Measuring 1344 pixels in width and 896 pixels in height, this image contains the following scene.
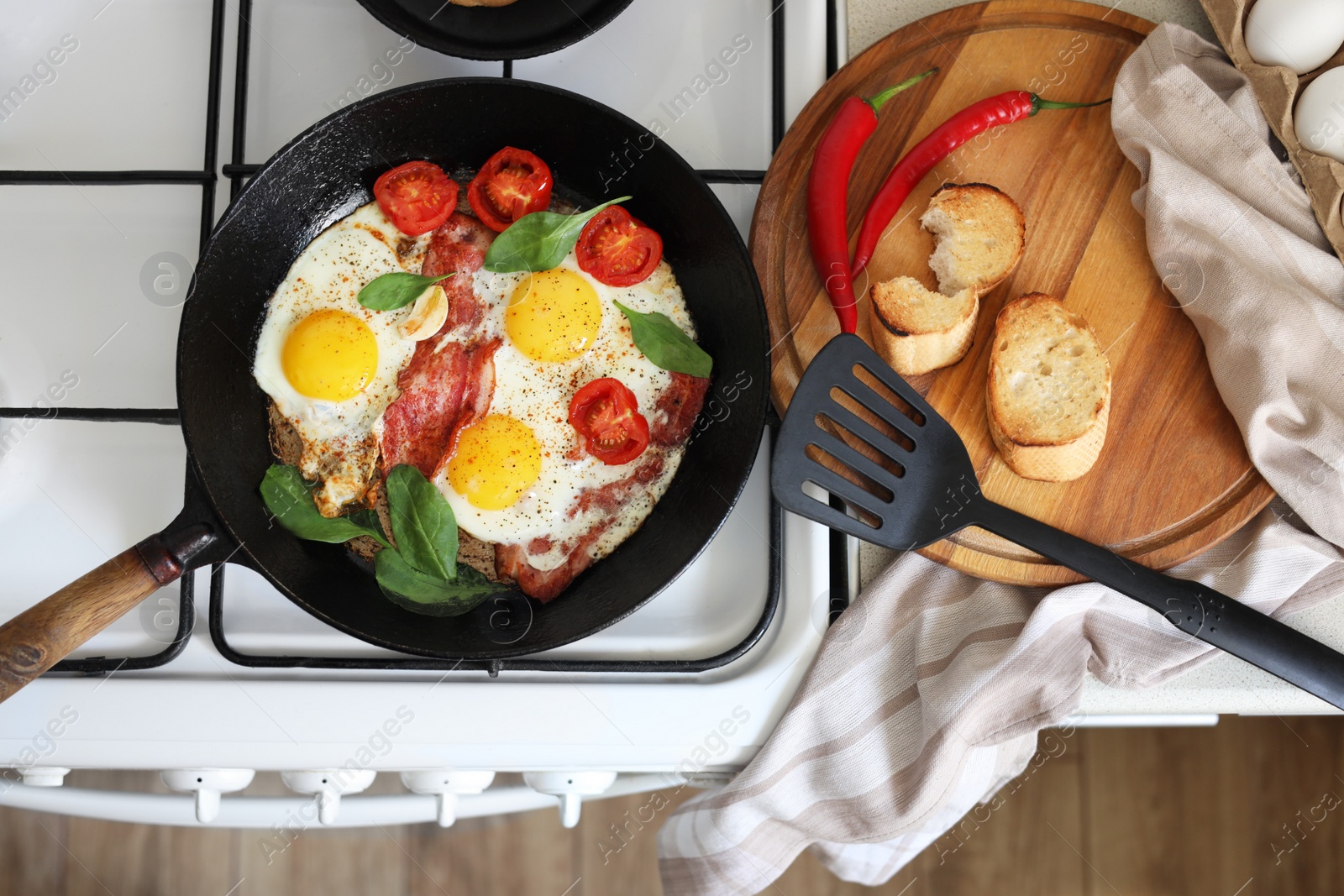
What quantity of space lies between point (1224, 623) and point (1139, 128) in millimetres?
734

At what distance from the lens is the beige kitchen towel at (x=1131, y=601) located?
1.33 meters

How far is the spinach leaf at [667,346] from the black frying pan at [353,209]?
0.05 metres

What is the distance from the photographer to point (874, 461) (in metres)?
1.35

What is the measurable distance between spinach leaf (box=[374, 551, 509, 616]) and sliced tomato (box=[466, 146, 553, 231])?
55 cm

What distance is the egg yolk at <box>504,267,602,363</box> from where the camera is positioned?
4.62 feet

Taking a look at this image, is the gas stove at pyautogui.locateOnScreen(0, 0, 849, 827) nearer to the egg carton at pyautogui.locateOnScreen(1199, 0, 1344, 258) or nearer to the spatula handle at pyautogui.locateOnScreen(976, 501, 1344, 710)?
the spatula handle at pyautogui.locateOnScreen(976, 501, 1344, 710)

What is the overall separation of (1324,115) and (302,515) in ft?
5.22

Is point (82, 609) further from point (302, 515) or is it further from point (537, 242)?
point (537, 242)

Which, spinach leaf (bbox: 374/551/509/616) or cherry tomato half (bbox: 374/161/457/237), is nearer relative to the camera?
spinach leaf (bbox: 374/551/509/616)

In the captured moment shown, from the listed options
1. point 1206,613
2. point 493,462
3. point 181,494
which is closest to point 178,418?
point 181,494

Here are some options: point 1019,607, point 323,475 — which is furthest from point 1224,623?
point 323,475

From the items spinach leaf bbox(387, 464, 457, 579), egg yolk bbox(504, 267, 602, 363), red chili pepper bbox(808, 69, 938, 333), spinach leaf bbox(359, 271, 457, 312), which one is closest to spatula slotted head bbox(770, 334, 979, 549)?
red chili pepper bbox(808, 69, 938, 333)

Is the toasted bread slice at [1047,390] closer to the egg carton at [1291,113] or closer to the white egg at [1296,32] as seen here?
the egg carton at [1291,113]

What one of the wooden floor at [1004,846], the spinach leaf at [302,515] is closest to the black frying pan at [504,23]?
the spinach leaf at [302,515]
